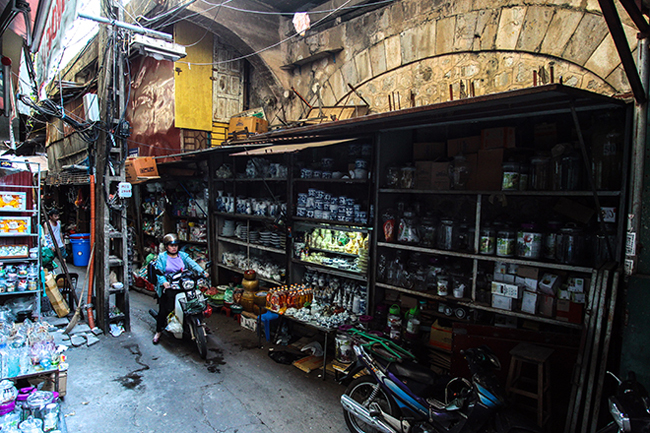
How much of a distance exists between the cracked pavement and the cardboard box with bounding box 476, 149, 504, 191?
3.09 metres

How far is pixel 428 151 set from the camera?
5.13 meters

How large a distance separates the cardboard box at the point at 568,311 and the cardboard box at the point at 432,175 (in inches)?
69.2

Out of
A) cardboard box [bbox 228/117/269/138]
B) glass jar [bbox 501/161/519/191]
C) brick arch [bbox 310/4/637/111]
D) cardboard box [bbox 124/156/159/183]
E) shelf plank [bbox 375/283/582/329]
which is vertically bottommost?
shelf plank [bbox 375/283/582/329]

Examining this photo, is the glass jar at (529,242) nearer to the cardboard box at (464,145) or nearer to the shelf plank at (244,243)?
the cardboard box at (464,145)

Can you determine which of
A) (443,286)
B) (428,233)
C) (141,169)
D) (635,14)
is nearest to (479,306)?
(443,286)

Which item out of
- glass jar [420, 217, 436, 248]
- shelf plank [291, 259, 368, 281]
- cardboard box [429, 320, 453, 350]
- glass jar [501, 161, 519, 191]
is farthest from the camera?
shelf plank [291, 259, 368, 281]

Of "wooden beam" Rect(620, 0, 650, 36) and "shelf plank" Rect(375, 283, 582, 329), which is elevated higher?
"wooden beam" Rect(620, 0, 650, 36)

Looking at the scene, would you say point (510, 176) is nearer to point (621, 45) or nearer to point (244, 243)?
point (621, 45)

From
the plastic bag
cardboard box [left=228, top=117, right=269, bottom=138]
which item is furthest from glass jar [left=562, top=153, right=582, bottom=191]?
cardboard box [left=228, top=117, right=269, bottom=138]

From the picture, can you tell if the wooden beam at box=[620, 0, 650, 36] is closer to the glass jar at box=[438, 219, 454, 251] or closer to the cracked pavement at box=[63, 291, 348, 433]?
the glass jar at box=[438, 219, 454, 251]

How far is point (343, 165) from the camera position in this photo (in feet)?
21.6

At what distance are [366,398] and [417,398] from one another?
61 centimetres

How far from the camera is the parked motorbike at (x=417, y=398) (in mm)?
3049

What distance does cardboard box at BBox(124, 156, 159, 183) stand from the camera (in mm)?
7938
